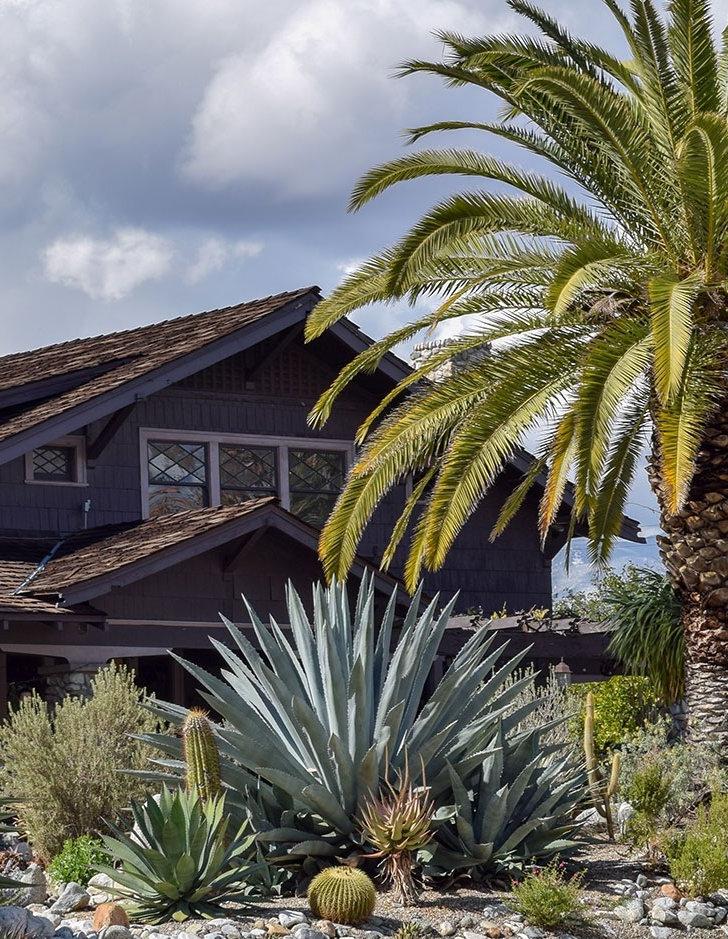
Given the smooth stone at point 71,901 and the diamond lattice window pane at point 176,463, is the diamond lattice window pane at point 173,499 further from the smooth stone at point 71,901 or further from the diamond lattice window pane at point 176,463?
the smooth stone at point 71,901

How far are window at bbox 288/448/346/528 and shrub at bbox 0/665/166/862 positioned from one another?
812 cm

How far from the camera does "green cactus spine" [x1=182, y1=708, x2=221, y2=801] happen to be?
37.9 ft

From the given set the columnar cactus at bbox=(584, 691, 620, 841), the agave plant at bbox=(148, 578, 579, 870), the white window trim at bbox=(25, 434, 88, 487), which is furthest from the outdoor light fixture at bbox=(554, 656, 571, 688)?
the agave plant at bbox=(148, 578, 579, 870)

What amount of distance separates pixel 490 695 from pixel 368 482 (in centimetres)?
351

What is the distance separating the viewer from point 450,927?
10906 millimetres

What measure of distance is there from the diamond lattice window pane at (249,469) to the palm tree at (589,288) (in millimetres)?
6442

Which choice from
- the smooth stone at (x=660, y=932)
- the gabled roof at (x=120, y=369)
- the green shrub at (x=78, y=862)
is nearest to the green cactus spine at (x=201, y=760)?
the green shrub at (x=78, y=862)

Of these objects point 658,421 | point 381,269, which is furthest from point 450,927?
point 381,269

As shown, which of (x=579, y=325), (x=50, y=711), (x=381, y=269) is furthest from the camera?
(x=50, y=711)

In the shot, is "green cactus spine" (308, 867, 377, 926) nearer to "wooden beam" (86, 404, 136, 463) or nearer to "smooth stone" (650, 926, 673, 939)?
"smooth stone" (650, 926, 673, 939)

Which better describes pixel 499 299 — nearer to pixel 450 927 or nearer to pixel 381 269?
pixel 381 269

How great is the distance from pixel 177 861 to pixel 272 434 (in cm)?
1216

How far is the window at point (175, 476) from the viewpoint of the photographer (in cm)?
2173

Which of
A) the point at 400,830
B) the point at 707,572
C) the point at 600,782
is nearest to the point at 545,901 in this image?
the point at 400,830
